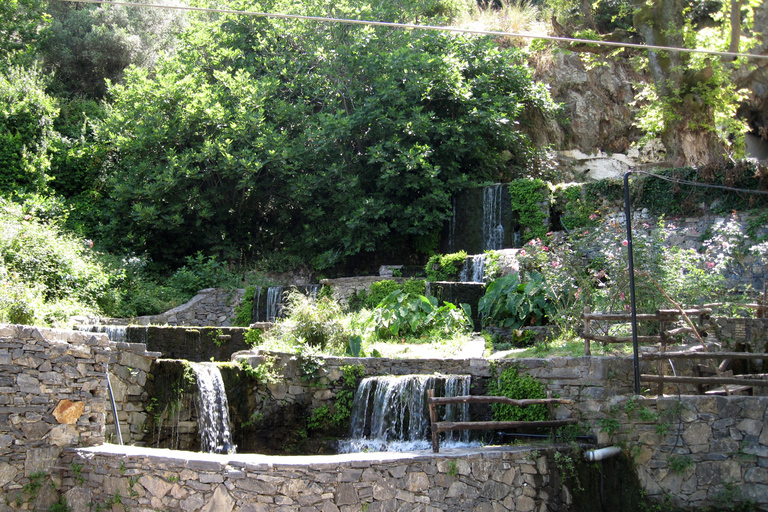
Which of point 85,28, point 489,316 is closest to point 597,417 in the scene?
point 489,316

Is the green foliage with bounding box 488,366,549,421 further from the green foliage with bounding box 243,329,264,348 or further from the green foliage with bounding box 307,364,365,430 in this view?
the green foliage with bounding box 243,329,264,348

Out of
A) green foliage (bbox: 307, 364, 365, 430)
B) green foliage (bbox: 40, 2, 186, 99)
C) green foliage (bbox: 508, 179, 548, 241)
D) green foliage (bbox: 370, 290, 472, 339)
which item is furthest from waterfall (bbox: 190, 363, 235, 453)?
green foliage (bbox: 40, 2, 186, 99)

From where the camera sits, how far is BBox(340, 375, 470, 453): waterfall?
771 centimetres

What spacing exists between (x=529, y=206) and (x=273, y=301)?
593 cm

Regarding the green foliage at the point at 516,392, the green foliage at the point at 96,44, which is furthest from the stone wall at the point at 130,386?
the green foliage at the point at 96,44

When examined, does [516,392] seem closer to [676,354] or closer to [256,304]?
[676,354]

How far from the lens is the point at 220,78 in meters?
15.5

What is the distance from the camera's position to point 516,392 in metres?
7.69

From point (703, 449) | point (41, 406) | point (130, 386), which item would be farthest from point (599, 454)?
point (41, 406)

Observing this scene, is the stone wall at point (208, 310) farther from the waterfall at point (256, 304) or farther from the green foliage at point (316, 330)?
the green foliage at point (316, 330)

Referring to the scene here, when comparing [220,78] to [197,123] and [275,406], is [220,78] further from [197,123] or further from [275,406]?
[275,406]

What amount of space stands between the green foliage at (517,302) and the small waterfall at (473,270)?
5.39 feet

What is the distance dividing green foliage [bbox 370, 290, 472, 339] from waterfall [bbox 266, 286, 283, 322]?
3200mm

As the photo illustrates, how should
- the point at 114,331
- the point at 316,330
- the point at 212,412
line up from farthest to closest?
Result: the point at 114,331
the point at 316,330
the point at 212,412
